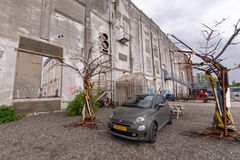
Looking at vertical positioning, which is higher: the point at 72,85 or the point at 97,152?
the point at 72,85

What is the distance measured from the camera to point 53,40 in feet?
31.6

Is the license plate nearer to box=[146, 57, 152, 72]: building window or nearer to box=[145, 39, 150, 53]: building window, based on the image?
box=[146, 57, 152, 72]: building window

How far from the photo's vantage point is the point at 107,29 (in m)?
14.7

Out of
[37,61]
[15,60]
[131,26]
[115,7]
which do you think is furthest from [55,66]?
[131,26]

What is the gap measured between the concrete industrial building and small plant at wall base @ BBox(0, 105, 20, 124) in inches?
19.4

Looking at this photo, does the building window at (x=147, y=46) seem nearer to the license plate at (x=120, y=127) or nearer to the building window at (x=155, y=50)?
the building window at (x=155, y=50)

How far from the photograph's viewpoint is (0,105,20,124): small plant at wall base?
21.0ft

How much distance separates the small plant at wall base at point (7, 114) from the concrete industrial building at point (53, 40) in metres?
0.49

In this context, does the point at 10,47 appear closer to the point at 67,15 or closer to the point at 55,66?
the point at 55,66

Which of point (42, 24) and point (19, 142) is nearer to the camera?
point (19, 142)

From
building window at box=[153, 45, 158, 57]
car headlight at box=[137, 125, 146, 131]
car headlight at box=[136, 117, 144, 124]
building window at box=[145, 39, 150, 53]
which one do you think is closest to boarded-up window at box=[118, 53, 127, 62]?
building window at box=[145, 39, 150, 53]

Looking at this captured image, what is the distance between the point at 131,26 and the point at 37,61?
1419cm

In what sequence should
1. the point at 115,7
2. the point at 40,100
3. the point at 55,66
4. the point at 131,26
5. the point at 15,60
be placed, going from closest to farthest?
the point at 15,60 → the point at 40,100 → the point at 55,66 → the point at 115,7 → the point at 131,26

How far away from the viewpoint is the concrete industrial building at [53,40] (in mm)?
7577
